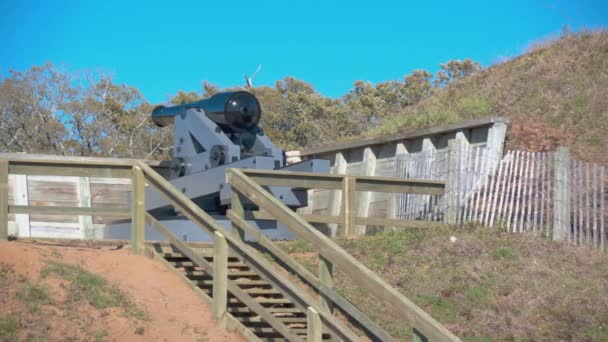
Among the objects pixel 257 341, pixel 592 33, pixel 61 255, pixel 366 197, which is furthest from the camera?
pixel 592 33

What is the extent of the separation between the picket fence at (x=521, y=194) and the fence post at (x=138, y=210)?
4.92 m

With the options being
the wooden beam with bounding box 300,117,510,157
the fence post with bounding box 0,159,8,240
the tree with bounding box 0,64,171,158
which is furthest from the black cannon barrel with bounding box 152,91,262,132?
the tree with bounding box 0,64,171,158

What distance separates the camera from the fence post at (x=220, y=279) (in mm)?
8688

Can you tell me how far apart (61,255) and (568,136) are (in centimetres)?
917

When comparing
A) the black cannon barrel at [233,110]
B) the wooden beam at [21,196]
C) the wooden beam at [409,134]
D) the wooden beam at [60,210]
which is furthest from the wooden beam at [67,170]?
the wooden beam at [21,196]

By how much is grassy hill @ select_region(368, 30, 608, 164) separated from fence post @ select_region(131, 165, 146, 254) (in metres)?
7.08

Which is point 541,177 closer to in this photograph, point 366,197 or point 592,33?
point 366,197

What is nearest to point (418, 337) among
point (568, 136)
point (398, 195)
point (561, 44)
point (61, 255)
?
point (61, 255)

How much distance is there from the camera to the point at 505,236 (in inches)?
462

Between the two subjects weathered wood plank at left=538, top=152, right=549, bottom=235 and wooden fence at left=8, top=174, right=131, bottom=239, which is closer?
weathered wood plank at left=538, top=152, right=549, bottom=235

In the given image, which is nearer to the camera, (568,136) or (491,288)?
(491,288)

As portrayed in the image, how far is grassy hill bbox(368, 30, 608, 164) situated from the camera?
1501 centimetres

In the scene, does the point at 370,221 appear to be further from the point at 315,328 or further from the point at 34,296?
the point at 34,296

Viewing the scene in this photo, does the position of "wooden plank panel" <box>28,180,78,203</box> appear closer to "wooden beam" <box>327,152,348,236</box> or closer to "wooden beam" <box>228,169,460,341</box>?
"wooden beam" <box>327,152,348,236</box>
